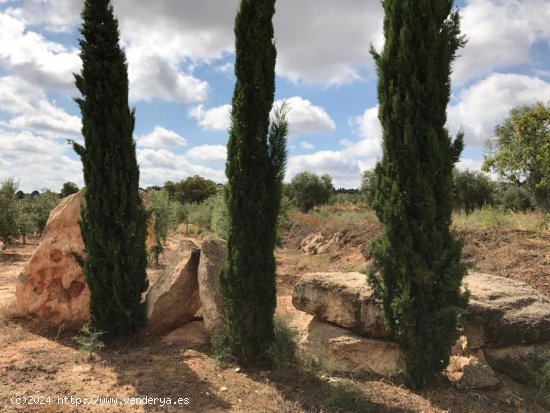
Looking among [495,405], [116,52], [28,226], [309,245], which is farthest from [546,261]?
[28,226]

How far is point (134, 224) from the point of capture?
24.3 feet

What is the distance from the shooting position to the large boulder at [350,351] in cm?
607

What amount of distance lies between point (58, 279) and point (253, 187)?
4.53m

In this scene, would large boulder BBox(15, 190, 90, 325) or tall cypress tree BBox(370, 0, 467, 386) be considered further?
large boulder BBox(15, 190, 90, 325)

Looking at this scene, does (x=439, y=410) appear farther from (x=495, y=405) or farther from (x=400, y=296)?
(x=400, y=296)

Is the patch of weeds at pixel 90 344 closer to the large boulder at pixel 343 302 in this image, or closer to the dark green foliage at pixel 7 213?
the large boulder at pixel 343 302

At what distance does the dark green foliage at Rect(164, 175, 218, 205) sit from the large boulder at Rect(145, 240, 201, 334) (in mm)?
50133

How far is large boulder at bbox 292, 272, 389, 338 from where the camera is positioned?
A: 6207 millimetres

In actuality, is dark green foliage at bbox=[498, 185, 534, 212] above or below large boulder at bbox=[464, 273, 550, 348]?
above

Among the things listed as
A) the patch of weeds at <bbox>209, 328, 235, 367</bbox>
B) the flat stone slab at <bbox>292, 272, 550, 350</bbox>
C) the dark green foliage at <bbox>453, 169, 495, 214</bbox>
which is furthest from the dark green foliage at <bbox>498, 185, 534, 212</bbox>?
→ the patch of weeds at <bbox>209, 328, 235, 367</bbox>

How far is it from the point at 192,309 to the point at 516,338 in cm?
515

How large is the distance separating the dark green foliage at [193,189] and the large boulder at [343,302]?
2024 inches

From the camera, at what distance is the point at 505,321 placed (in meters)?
6.14

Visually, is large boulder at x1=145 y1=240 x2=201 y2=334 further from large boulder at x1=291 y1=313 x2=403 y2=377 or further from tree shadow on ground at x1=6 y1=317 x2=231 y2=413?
large boulder at x1=291 y1=313 x2=403 y2=377
